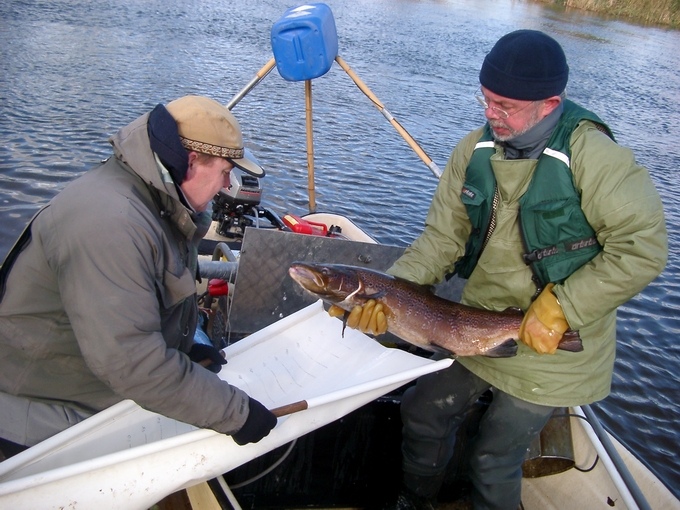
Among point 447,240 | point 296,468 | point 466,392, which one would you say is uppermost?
point 447,240

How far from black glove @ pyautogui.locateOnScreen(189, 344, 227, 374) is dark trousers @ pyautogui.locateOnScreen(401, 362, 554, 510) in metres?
1.22

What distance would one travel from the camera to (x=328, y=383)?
3.38 m

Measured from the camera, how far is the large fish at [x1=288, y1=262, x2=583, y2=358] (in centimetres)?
321

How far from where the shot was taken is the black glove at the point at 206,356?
3.34 meters

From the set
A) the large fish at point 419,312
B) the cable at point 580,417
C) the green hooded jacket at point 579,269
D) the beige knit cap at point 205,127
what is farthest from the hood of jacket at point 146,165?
the cable at point 580,417

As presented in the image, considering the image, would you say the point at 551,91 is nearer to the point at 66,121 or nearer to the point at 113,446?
the point at 113,446

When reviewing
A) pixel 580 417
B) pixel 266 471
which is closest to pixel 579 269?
pixel 580 417

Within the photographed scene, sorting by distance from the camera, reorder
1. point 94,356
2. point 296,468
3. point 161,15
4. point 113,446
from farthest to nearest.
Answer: point 161,15 → point 296,468 → point 113,446 → point 94,356

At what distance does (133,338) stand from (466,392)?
203cm

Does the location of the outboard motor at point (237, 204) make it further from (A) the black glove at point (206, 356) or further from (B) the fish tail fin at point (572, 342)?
(B) the fish tail fin at point (572, 342)

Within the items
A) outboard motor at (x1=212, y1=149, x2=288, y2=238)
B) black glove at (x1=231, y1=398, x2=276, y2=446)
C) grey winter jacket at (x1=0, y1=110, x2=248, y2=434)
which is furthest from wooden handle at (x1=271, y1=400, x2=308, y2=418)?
outboard motor at (x1=212, y1=149, x2=288, y2=238)

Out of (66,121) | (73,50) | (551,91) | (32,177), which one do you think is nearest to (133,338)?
(551,91)

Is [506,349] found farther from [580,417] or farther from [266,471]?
[266,471]

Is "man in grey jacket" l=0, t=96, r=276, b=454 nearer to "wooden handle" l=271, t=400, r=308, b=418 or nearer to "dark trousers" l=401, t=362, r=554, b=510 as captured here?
"wooden handle" l=271, t=400, r=308, b=418
